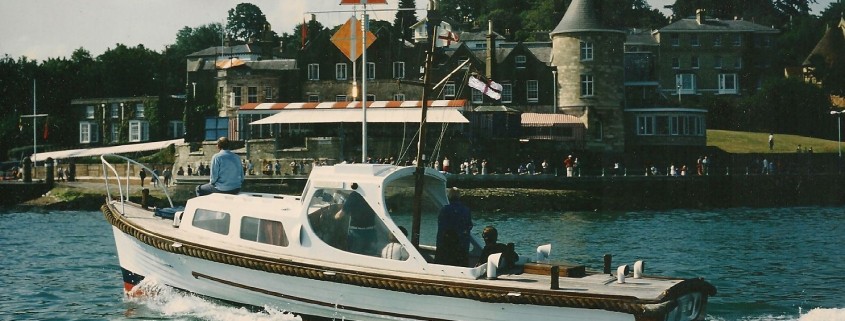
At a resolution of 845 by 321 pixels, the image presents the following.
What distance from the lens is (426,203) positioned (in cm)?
1606

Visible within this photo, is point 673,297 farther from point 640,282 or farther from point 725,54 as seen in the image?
point 725,54

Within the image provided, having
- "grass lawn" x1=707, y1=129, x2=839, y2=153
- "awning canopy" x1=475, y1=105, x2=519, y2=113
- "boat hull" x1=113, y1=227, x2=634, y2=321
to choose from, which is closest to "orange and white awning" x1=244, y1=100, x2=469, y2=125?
"awning canopy" x1=475, y1=105, x2=519, y2=113

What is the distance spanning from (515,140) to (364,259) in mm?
45852

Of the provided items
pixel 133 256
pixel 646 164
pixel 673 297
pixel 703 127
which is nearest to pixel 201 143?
pixel 646 164

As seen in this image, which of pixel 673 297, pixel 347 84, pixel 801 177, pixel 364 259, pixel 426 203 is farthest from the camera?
pixel 347 84

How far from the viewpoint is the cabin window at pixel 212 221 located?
1731 centimetres

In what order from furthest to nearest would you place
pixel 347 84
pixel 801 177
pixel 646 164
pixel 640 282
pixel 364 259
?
pixel 347 84
pixel 646 164
pixel 801 177
pixel 364 259
pixel 640 282

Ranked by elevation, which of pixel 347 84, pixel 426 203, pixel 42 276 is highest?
pixel 347 84

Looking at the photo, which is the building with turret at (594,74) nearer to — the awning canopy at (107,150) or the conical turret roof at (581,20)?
the conical turret roof at (581,20)

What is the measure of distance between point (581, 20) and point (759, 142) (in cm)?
1817

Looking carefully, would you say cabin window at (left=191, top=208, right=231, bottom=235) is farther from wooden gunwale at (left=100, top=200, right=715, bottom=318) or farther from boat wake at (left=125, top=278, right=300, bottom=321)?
boat wake at (left=125, top=278, right=300, bottom=321)

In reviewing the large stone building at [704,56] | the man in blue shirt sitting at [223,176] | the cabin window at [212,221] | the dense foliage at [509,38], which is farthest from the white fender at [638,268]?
the large stone building at [704,56]

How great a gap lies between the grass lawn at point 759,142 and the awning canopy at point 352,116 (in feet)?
80.4

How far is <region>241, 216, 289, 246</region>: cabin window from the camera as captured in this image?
16.2 m
